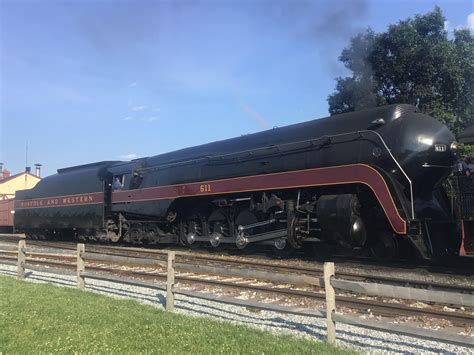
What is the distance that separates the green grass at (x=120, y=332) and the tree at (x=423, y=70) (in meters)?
16.7

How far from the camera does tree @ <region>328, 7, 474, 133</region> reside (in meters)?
20.8

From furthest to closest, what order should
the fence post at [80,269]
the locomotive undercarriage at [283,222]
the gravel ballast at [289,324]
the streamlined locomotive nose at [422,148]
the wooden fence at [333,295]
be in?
1. the locomotive undercarriage at [283,222]
2. the streamlined locomotive nose at [422,148]
3. the fence post at [80,269]
4. the gravel ballast at [289,324]
5. the wooden fence at [333,295]

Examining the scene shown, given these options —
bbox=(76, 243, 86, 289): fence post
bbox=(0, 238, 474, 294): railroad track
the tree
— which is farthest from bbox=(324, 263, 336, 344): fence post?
the tree

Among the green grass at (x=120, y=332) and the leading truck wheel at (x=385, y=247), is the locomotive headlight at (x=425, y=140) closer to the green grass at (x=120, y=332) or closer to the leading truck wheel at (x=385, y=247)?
the leading truck wheel at (x=385, y=247)

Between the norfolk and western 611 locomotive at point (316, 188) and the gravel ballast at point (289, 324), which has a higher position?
the norfolk and western 611 locomotive at point (316, 188)

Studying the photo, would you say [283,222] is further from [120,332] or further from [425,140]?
[120,332]

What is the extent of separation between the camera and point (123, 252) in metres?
15.9

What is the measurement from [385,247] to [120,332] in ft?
23.9

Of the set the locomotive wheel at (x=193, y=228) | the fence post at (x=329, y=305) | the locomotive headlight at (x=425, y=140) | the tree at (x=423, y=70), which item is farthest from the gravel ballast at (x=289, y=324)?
the tree at (x=423, y=70)

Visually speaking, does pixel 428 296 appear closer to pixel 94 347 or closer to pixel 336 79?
pixel 94 347

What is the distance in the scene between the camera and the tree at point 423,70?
68.3 ft

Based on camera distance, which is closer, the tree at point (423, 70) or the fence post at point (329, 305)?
the fence post at point (329, 305)

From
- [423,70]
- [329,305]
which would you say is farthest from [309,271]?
[423,70]

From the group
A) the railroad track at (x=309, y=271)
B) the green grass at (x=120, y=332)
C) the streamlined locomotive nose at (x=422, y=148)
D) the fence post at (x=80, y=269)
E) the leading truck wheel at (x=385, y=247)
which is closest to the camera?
the green grass at (x=120, y=332)
